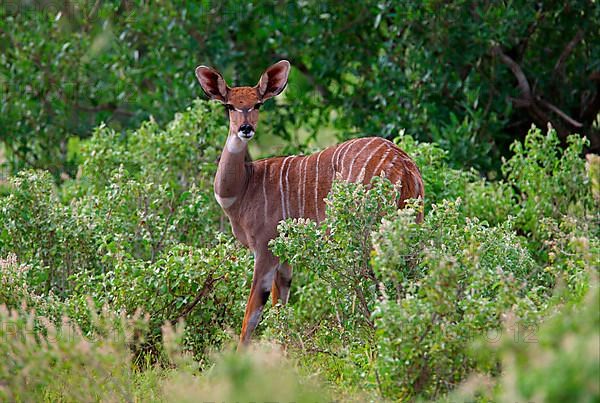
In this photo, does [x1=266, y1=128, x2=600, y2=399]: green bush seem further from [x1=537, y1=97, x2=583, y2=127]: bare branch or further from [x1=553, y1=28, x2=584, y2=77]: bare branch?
[x1=553, y1=28, x2=584, y2=77]: bare branch

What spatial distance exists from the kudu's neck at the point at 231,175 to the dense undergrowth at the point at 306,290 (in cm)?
28

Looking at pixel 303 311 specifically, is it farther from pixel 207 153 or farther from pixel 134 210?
pixel 207 153

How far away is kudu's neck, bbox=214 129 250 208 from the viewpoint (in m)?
5.03

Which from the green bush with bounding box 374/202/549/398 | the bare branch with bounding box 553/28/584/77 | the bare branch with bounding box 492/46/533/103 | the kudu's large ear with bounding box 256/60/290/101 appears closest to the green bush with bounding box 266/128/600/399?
the green bush with bounding box 374/202/549/398

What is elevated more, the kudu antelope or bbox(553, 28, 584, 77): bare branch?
bbox(553, 28, 584, 77): bare branch

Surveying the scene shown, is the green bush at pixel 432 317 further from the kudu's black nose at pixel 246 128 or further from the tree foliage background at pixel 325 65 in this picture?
the tree foliage background at pixel 325 65

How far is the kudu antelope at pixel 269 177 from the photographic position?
15.7ft

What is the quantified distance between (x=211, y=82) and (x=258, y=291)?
3.87ft

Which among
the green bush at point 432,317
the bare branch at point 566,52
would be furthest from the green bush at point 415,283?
the bare branch at point 566,52

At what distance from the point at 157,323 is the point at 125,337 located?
4.22 feet

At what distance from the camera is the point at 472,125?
7070 mm

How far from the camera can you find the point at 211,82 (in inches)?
204

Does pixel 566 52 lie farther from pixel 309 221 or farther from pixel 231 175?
pixel 309 221

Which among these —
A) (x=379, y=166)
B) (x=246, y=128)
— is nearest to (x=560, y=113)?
(x=379, y=166)
